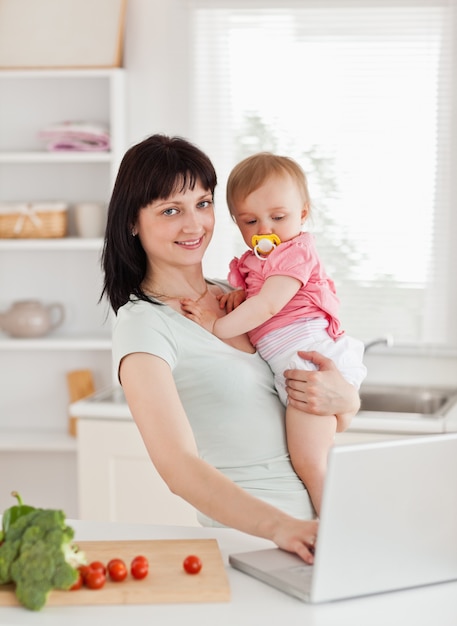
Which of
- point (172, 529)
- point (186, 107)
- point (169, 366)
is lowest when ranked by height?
point (172, 529)

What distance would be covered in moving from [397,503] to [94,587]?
0.44 meters

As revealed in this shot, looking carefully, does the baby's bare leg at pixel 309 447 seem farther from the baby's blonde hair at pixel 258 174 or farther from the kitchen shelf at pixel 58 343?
the kitchen shelf at pixel 58 343

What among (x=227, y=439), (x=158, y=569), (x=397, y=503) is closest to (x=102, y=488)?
(x=227, y=439)

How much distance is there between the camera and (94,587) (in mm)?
1323

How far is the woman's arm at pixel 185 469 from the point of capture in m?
1.47

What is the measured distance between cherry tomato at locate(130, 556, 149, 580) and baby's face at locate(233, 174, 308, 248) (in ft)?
2.85

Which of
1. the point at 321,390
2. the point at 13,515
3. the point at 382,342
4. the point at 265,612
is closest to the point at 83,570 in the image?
the point at 13,515

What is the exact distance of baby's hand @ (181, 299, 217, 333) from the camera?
191 centimetres

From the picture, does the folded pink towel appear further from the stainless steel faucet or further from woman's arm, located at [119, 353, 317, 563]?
woman's arm, located at [119, 353, 317, 563]

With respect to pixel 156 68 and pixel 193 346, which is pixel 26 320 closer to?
pixel 156 68

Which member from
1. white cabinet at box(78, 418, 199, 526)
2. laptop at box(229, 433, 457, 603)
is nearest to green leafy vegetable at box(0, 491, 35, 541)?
laptop at box(229, 433, 457, 603)

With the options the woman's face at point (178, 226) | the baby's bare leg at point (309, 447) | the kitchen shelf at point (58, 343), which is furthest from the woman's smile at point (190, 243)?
the kitchen shelf at point (58, 343)

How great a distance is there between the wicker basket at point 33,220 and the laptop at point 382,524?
260cm

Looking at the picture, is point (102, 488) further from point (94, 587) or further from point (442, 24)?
point (442, 24)
